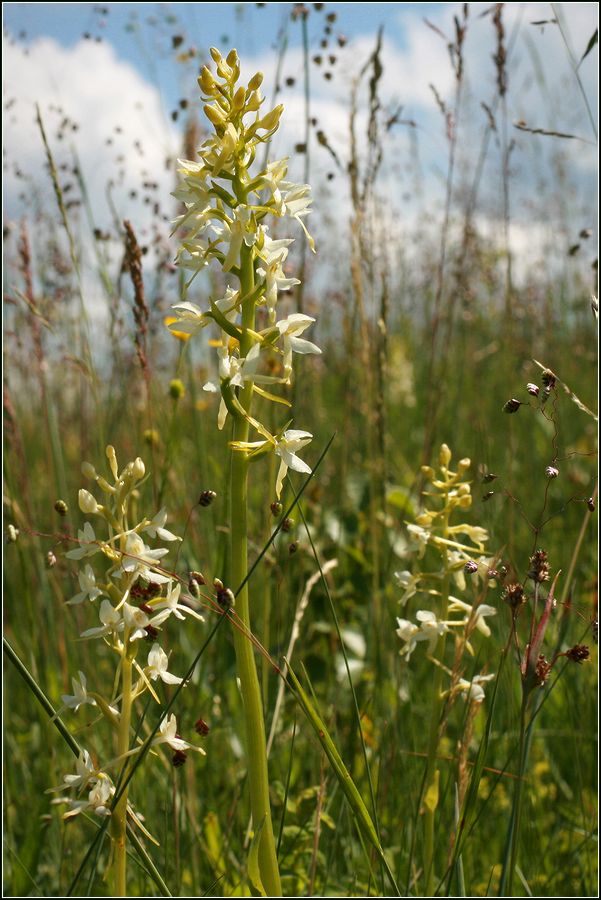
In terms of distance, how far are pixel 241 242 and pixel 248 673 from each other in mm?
572

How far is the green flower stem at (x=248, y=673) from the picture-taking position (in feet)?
3.51

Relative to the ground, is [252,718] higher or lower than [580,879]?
higher

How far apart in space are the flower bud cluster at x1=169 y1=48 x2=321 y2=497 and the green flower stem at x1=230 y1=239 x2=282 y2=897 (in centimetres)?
2

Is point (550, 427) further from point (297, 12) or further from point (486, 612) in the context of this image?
point (486, 612)

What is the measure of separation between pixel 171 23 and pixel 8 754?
250 centimetres

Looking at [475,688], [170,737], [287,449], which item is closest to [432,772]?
[475,688]

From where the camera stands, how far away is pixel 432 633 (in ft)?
4.66

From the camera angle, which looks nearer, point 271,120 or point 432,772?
point 271,120

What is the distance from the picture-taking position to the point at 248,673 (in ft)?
3.55

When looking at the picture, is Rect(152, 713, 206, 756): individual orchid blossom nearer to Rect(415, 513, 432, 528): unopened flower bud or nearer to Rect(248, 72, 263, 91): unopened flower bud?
Rect(415, 513, 432, 528): unopened flower bud

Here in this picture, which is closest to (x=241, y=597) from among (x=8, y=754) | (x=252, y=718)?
(x=252, y=718)

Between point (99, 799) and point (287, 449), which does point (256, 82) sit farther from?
point (99, 799)

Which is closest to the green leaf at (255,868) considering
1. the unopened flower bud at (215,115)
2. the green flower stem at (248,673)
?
the green flower stem at (248,673)

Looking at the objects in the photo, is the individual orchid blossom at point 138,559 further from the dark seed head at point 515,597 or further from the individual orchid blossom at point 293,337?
the dark seed head at point 515,597
